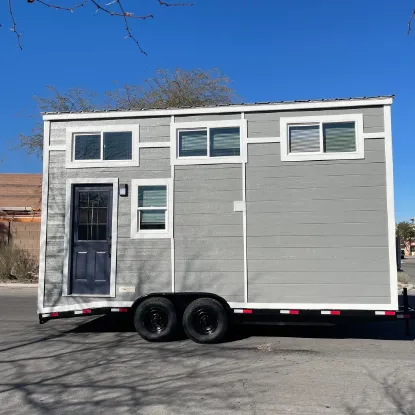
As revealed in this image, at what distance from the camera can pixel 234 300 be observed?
7035 mm

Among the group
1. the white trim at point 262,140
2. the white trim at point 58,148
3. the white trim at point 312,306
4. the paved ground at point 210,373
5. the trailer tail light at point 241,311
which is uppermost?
the white trim at point 262,140

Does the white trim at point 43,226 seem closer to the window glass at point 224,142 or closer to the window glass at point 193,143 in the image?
the window glass at point 193,143

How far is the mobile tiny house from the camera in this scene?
6910 millimetres

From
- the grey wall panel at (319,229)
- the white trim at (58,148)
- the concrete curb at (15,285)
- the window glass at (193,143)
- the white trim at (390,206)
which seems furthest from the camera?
the concrete curb at (15,285)

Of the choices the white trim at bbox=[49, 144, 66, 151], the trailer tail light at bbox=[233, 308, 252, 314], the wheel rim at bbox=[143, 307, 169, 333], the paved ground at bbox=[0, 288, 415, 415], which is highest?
the white trim at bbox=[49, 144, 66, 151]

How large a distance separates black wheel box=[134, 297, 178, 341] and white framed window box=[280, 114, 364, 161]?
3.25m

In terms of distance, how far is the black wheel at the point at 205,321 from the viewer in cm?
698

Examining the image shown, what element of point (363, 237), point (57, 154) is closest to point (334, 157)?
point (363, 237)

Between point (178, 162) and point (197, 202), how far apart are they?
31.7 inches

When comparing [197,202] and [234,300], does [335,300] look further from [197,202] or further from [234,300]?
[197,202]

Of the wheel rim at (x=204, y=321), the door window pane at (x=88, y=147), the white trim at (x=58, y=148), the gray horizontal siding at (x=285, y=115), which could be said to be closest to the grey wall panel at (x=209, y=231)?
the wheel rim at (x=204, y=321)

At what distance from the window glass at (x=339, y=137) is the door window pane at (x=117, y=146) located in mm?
3502

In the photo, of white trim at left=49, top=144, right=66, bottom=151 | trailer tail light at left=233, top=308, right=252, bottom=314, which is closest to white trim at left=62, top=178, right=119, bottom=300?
white trim at left=49, top=144, right=66, bottom=151

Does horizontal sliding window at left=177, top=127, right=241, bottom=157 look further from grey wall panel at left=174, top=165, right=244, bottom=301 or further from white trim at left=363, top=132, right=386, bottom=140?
white trim at left=363, top=132, right=386, bottom=140
